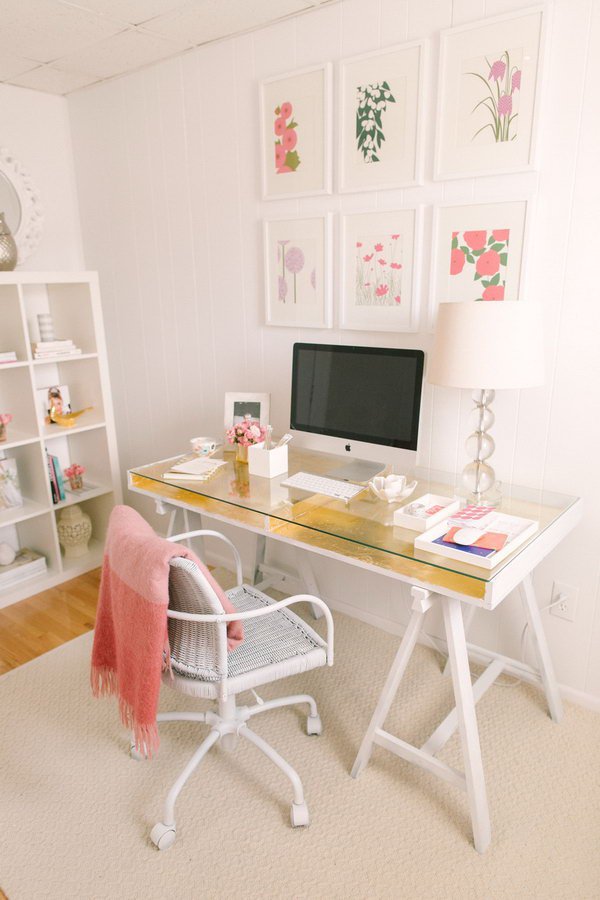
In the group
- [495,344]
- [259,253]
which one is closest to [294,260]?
[259,253]

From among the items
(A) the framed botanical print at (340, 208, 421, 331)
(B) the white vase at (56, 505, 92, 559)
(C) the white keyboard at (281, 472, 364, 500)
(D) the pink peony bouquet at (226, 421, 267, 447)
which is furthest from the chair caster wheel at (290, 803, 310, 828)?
(B) the white vase at (56, 505, 92, 559)

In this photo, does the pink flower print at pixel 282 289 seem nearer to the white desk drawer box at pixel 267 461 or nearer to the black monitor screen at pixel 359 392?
the black monitor screen at pixel 359 392

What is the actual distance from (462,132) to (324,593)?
6.29ft

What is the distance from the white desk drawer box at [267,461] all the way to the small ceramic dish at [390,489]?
0.40m

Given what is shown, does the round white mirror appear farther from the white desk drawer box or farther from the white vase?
the white desk drawer box

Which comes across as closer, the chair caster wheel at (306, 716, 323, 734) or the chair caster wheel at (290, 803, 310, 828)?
the chair caster wheel at (290, 803, 310, 828)

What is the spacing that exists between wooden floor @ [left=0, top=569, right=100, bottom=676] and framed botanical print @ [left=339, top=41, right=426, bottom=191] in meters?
2.15

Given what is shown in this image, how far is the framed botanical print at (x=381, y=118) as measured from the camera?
81.4 inches

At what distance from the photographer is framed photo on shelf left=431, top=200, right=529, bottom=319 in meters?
1.97

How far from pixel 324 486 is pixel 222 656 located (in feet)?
2.43

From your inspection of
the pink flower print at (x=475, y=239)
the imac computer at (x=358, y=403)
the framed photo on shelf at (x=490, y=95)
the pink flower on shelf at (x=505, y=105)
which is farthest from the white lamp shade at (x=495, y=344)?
the pink flower on shelf at (x=505, y=105)

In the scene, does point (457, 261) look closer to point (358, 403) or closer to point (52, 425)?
point (358, 403)

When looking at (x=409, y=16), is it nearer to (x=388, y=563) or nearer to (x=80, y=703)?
(x=388, y=563)

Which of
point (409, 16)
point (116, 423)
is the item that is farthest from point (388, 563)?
point (116, 423)
